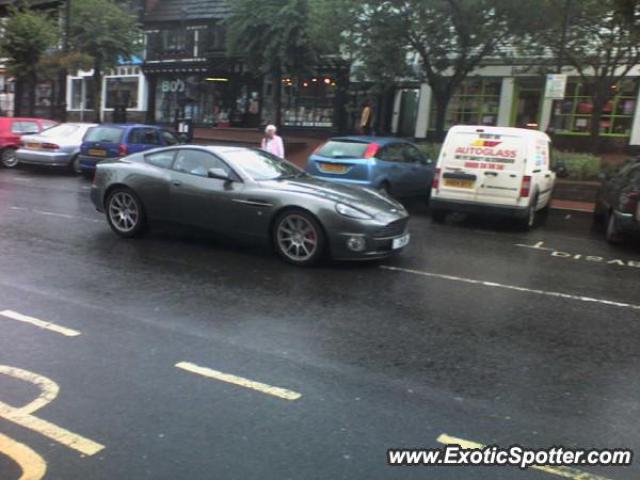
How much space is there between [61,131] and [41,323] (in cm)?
1408

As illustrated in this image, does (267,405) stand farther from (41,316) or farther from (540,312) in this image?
(540,312)

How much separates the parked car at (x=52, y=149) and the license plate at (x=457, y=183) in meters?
10.1

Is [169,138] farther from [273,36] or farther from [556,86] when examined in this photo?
[556,86]

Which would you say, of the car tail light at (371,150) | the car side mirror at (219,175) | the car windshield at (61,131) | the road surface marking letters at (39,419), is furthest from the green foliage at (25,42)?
the road surface marking letters at (39,419)

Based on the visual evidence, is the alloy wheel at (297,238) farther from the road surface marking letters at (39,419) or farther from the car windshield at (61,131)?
the car windshield at (61,131)

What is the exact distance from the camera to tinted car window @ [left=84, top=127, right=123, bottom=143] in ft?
51.7

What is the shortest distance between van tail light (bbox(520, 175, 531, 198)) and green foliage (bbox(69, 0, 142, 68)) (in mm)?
19460

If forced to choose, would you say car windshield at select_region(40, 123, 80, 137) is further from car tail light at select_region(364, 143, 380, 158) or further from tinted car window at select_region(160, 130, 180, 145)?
car tail light at select_region(364, 143, 380, 158)

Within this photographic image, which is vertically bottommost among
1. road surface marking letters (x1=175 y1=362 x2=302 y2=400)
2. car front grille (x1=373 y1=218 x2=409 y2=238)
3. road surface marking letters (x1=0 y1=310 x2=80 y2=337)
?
road surface marking letters (x1=0 y1=310 x2=80 y2=337)

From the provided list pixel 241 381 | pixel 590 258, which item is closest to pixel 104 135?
pixel 590 258

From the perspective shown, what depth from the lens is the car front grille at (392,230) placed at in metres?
7.32

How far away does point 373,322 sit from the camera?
560cm

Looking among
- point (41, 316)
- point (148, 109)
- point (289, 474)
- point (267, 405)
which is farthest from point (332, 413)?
point (148, 109)

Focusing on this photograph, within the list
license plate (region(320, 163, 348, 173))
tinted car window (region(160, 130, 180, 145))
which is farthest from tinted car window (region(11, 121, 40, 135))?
license plate (region(320, 163, 348, 173))
